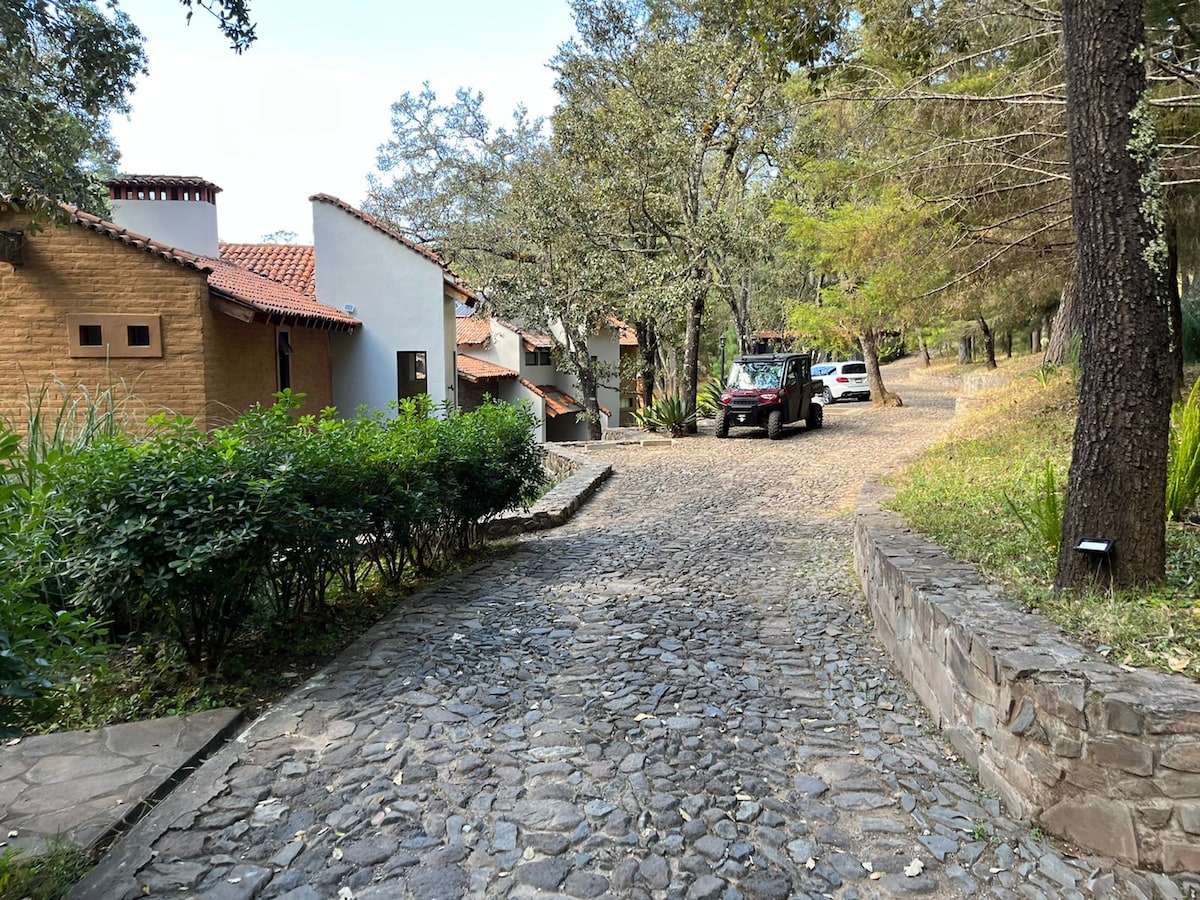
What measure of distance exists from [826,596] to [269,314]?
10556 millimetres

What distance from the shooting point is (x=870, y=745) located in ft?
12.3

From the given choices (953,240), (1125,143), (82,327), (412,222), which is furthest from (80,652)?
(412,222)

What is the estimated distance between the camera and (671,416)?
18.1 metres

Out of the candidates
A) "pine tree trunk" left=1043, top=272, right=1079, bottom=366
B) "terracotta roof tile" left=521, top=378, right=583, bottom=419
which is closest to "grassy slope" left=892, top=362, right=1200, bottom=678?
"pine tree trunk" left=1043, top=272, right=1079, bottom=366

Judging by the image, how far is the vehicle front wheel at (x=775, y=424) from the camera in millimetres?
17438

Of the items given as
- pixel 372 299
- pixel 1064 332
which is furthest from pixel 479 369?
pixel 1064 332

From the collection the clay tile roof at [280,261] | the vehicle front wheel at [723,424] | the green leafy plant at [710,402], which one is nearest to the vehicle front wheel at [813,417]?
the vehicle front wheel at [723,424]

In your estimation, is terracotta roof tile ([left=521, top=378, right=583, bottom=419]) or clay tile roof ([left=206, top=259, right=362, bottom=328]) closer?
clay tile roof ([left=206, top=259, right=362, bottom=328])

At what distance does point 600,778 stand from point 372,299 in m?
16.2

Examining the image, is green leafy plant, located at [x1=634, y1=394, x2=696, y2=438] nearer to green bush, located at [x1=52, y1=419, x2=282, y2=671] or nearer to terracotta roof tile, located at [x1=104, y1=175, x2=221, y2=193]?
terracotta roof tile, located at [x1=104, y1=175, x2=221, y2=193]

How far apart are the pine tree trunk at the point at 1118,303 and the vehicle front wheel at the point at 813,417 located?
15.6m

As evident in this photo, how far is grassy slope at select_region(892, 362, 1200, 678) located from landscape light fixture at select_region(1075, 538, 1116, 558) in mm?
189

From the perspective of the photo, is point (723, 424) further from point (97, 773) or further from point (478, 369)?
point (97, 773)

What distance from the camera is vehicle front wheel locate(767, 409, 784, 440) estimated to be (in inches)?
687
